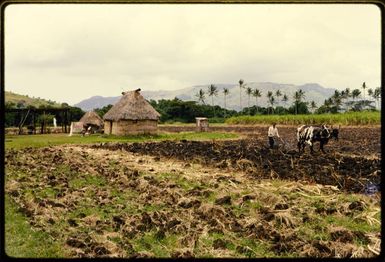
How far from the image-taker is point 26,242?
156 inches

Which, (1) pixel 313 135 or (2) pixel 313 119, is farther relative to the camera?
(1) pixel 313 135

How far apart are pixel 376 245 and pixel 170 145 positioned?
6697mm

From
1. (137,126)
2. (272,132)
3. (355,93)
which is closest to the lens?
(355,93)

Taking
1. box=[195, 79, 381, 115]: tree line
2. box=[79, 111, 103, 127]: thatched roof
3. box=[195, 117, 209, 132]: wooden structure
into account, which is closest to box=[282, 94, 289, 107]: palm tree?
box=[195, 79, 381, 115]: tree line

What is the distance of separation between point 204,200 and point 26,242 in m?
2.13

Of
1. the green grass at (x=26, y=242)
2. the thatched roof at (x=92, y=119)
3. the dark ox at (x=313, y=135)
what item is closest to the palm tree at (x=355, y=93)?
the dark ox at (x=313, y=135)

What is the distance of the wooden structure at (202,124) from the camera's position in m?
7.47

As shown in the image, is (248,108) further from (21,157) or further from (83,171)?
(21,157)

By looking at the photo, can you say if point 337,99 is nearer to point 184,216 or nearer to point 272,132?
point 272,132

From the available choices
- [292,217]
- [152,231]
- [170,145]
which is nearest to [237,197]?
[292,217]

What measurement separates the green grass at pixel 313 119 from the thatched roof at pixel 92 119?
2151mm

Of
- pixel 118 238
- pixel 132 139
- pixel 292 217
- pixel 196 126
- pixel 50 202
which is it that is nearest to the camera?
pixel 118 238

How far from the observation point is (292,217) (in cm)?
455

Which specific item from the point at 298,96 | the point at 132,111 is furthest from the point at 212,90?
the point at 132,111
